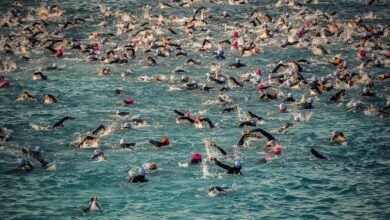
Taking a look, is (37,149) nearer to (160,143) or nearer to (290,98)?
(160,143)

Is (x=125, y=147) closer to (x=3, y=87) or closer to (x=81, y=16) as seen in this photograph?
(x=3, y=87)

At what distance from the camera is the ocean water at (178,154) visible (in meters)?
17.6

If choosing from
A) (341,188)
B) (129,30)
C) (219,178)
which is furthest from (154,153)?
(129,30)

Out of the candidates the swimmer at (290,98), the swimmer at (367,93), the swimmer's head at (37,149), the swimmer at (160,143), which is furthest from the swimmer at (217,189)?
the swimmer at (367,93)

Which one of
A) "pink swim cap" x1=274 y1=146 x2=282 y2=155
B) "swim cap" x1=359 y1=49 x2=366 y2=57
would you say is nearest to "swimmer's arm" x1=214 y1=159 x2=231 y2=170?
"pink swim cap" x1=274 y1=146 x2=282 y2=155

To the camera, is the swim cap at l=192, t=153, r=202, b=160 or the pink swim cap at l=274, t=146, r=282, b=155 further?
the pink swim cap at l=274, t=146, r=282, b=155

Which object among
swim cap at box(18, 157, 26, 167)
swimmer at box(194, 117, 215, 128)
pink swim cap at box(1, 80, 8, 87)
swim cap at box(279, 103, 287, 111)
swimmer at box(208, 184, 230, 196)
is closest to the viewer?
swimmer at box(208, 184, 230, 196)

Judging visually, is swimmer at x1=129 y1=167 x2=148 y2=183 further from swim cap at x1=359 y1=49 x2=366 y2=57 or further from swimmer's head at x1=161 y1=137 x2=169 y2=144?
swim cap at x1=359 y1=49 x2=366 y2=57

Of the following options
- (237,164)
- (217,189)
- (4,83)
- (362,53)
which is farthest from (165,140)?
(362,53)

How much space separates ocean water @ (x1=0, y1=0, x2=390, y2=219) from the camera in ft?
57.8

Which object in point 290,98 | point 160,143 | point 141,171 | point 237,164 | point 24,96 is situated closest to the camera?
point 141,171

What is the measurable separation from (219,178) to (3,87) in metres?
16.5

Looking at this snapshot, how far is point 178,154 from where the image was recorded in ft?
72.0

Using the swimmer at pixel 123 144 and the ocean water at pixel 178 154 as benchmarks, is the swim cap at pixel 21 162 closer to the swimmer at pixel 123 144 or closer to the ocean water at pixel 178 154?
the ocean water at pixel 178 154
